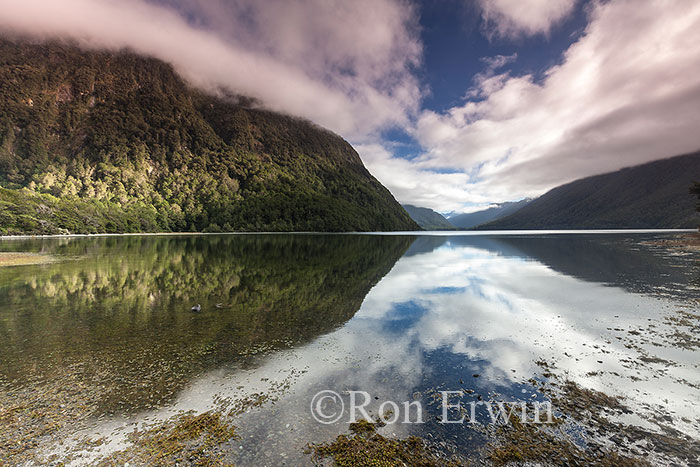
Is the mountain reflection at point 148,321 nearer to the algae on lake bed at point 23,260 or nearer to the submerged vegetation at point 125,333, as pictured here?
the submerged vegetation at point 125,333

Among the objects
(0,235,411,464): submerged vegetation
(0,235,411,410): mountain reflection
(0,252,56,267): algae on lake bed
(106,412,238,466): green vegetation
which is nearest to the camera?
(106,412,238,466): green vegetation

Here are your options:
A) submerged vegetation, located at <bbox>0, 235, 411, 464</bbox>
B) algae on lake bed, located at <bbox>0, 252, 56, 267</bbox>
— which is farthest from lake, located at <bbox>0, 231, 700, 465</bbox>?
algae on lake bed, located at <bbox>0, 252, 56, 267</bbox>

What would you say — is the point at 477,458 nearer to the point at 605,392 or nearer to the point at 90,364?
the point at 605,392

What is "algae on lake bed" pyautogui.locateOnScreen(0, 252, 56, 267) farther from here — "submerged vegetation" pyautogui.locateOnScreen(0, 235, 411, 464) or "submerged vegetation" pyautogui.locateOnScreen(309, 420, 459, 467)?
"submerged vegetation" pyautogui.locateOnScreen(309, 420, 459, 467)

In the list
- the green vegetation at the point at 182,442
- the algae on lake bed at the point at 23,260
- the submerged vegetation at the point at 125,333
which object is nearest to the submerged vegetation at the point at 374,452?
the green vegetation at the point at 182,442

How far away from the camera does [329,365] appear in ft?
41.3

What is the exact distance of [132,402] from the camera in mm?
9453

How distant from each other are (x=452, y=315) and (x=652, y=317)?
12.6 meters

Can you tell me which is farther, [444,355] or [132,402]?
[444,355]

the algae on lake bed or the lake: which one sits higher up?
the algae on lake bed

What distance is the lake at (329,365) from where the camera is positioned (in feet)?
26.1

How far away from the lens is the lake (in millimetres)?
7941

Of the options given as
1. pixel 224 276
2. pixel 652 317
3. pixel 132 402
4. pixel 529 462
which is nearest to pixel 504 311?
pixel 652 317

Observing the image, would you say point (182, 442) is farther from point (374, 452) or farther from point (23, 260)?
point (23, 260)
